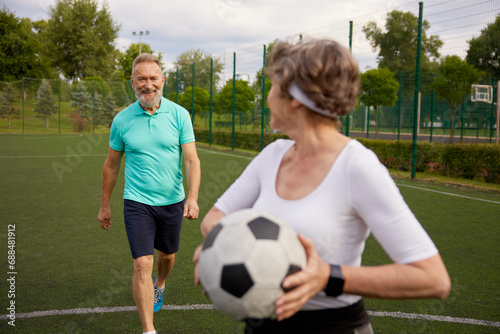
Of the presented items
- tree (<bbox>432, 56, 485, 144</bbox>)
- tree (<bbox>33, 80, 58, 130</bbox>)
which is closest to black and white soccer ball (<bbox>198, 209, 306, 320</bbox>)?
tree (<bbox>432, 56, 485, 144</bbox>)

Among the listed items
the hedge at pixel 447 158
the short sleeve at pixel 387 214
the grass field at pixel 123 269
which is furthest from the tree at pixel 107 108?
the short sleeve at pixel 387 214

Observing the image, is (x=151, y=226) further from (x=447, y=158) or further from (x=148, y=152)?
(x=447, y=158)

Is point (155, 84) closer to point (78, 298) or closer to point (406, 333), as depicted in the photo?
point (78, 298)

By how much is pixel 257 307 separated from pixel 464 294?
13.0ft

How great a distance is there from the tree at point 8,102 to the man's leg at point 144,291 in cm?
3256

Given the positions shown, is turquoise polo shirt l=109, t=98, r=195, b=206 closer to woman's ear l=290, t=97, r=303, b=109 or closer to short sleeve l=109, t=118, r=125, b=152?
short sleeve l=109, t=118, r=125, b=152

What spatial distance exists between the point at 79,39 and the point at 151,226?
52.5 m

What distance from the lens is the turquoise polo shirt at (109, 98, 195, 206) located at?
3.86 m

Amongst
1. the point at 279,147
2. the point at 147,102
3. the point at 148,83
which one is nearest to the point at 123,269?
the point at 147,102

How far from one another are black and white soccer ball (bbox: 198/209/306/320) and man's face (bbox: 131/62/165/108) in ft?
9.02

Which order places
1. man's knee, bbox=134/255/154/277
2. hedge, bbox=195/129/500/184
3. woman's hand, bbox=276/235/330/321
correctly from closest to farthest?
woman's hand, bbox=276/235/330/321 < man's knee, bbox=134/255/154/277 < hedge, bbox=195/129/500/184

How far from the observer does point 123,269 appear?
5219mm

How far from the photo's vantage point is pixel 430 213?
802 centimetres

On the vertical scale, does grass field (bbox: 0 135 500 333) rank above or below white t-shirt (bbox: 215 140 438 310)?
below
